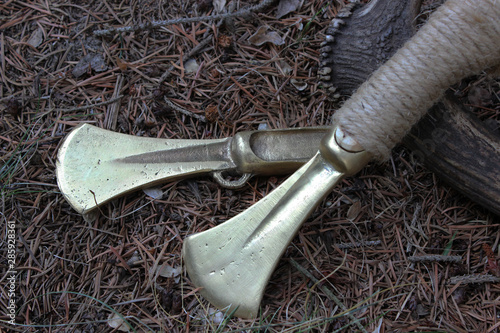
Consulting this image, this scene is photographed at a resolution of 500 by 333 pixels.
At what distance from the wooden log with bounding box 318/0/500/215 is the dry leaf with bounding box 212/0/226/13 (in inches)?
17.0

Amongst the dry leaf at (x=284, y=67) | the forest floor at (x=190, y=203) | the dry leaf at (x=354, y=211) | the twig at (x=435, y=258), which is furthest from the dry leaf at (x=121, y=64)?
the twig at (x=435, y=258)

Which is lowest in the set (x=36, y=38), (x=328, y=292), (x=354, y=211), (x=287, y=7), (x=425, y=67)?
(x=328, y=292)

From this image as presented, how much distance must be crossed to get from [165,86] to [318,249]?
780mm

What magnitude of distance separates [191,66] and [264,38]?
0.29 m

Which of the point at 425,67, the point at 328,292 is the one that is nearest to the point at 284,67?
the point at 425,67

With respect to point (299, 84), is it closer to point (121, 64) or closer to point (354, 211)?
point (354, 211)

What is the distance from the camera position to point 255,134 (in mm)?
1376

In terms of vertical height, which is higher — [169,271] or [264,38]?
[264,38]

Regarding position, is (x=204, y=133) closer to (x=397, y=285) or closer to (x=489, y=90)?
(x=397, y=285)

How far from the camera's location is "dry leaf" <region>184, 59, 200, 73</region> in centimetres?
153

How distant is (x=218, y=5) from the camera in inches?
62.5

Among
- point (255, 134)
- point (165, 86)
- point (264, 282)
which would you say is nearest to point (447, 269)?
point (264, 282)

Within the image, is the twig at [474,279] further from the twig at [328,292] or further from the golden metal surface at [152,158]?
the golden metal surface at [152,158]

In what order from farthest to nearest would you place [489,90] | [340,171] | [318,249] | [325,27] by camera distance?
[325,27]
[489,90]
[318,249]
[340,171]
